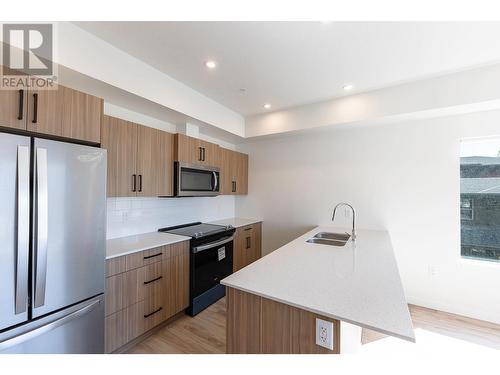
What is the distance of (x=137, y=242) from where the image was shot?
2156 mm

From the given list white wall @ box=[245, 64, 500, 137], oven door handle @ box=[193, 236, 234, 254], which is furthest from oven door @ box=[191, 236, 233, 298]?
white wall @ box=[245, 64, 500, 137]

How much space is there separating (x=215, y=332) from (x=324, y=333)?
1.57 meters

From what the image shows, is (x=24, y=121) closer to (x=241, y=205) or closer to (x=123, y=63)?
(x=123, y=63)

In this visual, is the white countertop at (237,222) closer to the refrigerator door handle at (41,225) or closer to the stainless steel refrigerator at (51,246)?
the stainless steel refrigerator at (51,246)

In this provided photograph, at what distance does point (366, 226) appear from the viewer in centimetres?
293

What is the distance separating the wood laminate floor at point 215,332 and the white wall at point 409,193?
0.66ft

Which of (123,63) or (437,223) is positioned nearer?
(123,63)

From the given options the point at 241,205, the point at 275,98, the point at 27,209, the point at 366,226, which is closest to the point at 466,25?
the point at 275,98

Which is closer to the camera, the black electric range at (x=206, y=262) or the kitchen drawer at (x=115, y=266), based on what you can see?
the kitchen drawer at (x=115, y=266)

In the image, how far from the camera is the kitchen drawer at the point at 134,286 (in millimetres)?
1727

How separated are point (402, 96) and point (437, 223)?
60.9 inches

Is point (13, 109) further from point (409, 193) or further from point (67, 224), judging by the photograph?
point (409, 193)

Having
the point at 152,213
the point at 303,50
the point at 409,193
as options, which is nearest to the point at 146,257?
the point at 152,213

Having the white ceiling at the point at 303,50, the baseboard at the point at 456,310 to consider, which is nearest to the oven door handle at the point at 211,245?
the white ceiling at the point at 303,50
